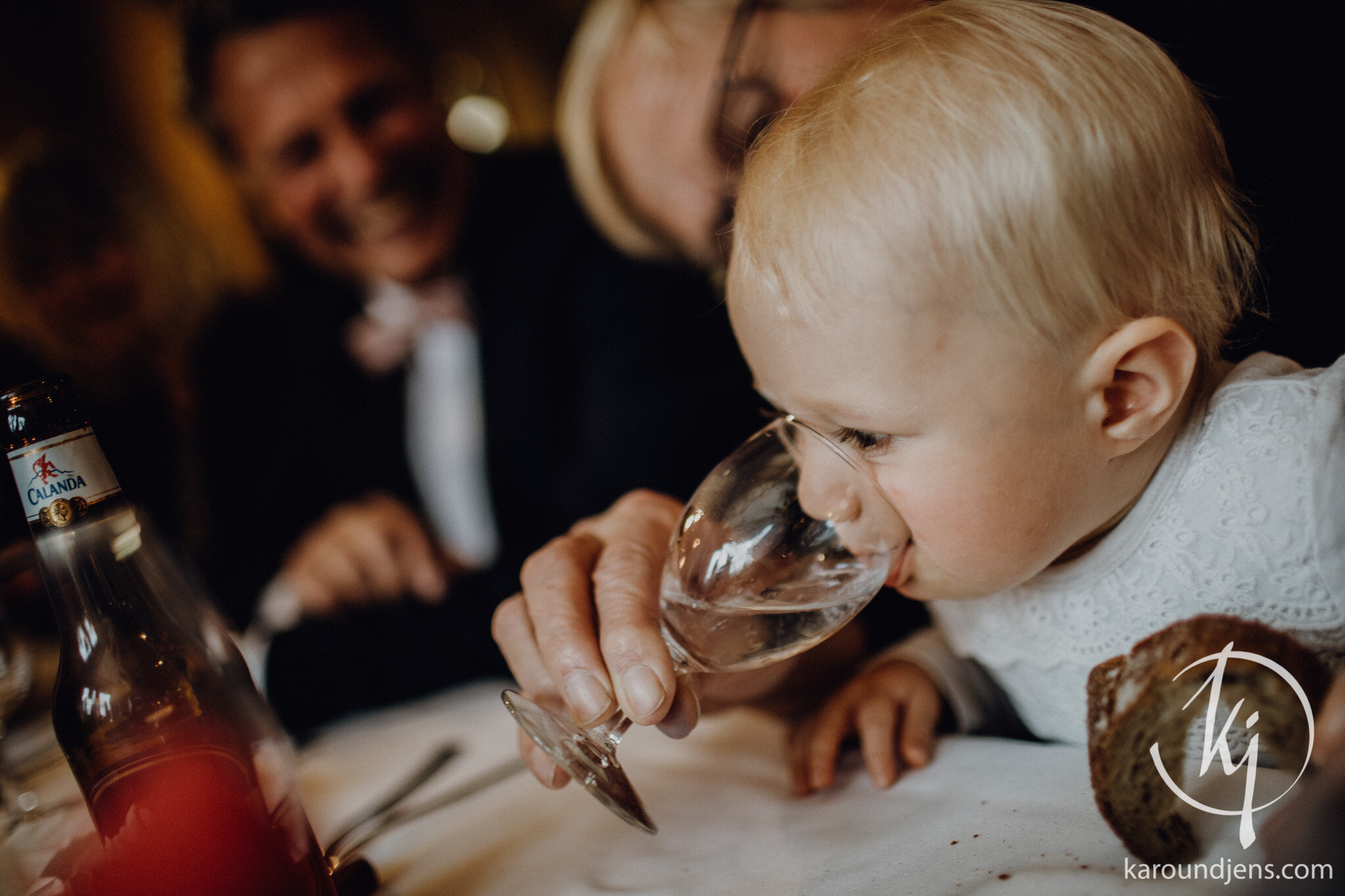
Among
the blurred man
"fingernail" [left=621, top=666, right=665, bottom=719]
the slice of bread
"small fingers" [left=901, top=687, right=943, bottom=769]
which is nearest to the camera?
the slice of bread

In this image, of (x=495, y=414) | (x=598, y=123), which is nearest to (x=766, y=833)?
(x=598, y=123)

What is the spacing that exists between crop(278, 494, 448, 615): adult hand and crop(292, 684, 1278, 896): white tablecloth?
506 millimetres

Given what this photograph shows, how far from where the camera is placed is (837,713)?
2.44 ft

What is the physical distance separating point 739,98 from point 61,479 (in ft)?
2.96

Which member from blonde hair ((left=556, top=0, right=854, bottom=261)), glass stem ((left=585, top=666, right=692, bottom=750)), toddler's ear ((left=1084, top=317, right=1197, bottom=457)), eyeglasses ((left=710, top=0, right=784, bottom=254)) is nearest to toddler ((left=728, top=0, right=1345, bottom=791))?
toddler's ear ((left=1084, top=317, right=1197, bottom=457))

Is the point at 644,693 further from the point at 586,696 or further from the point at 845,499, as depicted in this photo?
the point at 845,499

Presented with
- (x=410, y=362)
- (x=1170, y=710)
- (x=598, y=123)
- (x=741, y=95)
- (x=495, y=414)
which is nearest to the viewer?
(x=1170, y=710)

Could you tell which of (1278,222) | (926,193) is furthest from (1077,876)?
(1278,222)

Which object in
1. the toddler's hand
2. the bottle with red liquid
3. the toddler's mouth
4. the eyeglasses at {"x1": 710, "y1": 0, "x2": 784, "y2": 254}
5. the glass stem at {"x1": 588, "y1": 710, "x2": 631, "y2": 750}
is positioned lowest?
the toddler's hand

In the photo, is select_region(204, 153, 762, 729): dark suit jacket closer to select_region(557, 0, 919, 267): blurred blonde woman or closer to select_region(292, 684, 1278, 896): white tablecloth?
select_region(557, 0, 919, 267): blurred blonde woman

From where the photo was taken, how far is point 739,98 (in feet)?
3.54

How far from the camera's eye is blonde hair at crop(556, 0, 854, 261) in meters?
1.14

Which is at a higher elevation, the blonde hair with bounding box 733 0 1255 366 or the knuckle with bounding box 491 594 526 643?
the blonde hair with bounding box 733 0 1255 366

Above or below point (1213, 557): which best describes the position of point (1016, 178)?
above
